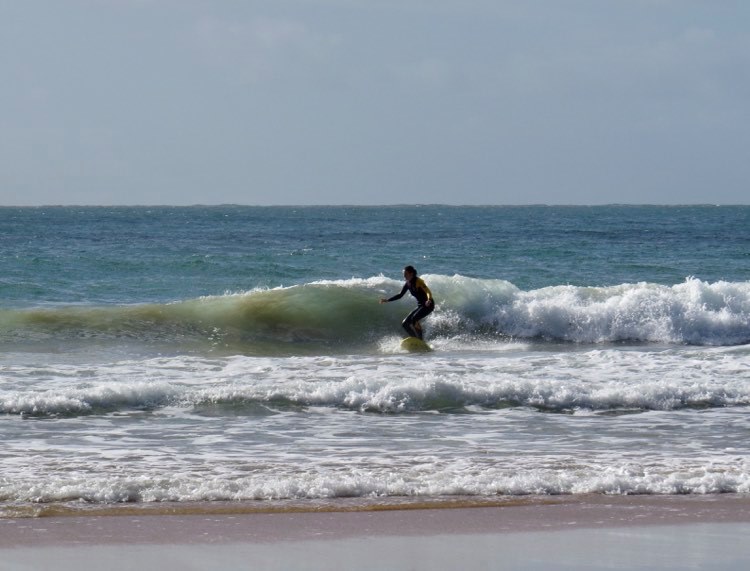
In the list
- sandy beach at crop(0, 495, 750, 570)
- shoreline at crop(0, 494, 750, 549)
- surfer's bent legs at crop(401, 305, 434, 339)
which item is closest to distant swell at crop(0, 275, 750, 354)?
surfer's bent legs at crop(401, 305, 434, 339)

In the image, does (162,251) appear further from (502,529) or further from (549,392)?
(502,529)

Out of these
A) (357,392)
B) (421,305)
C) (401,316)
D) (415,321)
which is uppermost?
(421,305)

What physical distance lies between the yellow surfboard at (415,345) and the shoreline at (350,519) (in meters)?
10.1

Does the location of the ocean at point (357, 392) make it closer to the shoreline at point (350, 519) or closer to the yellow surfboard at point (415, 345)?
the shoreline at point (350, 519)

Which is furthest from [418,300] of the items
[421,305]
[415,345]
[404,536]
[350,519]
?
[404,536]

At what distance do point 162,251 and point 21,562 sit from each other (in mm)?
34798

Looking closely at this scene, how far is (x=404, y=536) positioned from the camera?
263 inches

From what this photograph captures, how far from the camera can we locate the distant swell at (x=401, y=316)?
1969 centimetres

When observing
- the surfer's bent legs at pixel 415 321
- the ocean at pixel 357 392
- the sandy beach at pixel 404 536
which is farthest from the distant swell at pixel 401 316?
the sandy beach at pixel 404 536

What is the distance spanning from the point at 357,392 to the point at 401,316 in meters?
9.21

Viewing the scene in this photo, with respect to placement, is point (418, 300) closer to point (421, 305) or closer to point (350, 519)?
point (421, 305)

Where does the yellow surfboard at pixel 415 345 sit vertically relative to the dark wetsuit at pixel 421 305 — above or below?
below

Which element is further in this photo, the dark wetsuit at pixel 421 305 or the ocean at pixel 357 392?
the dark wetsuit at pixel 421 305

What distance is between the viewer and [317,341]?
19.8 m
